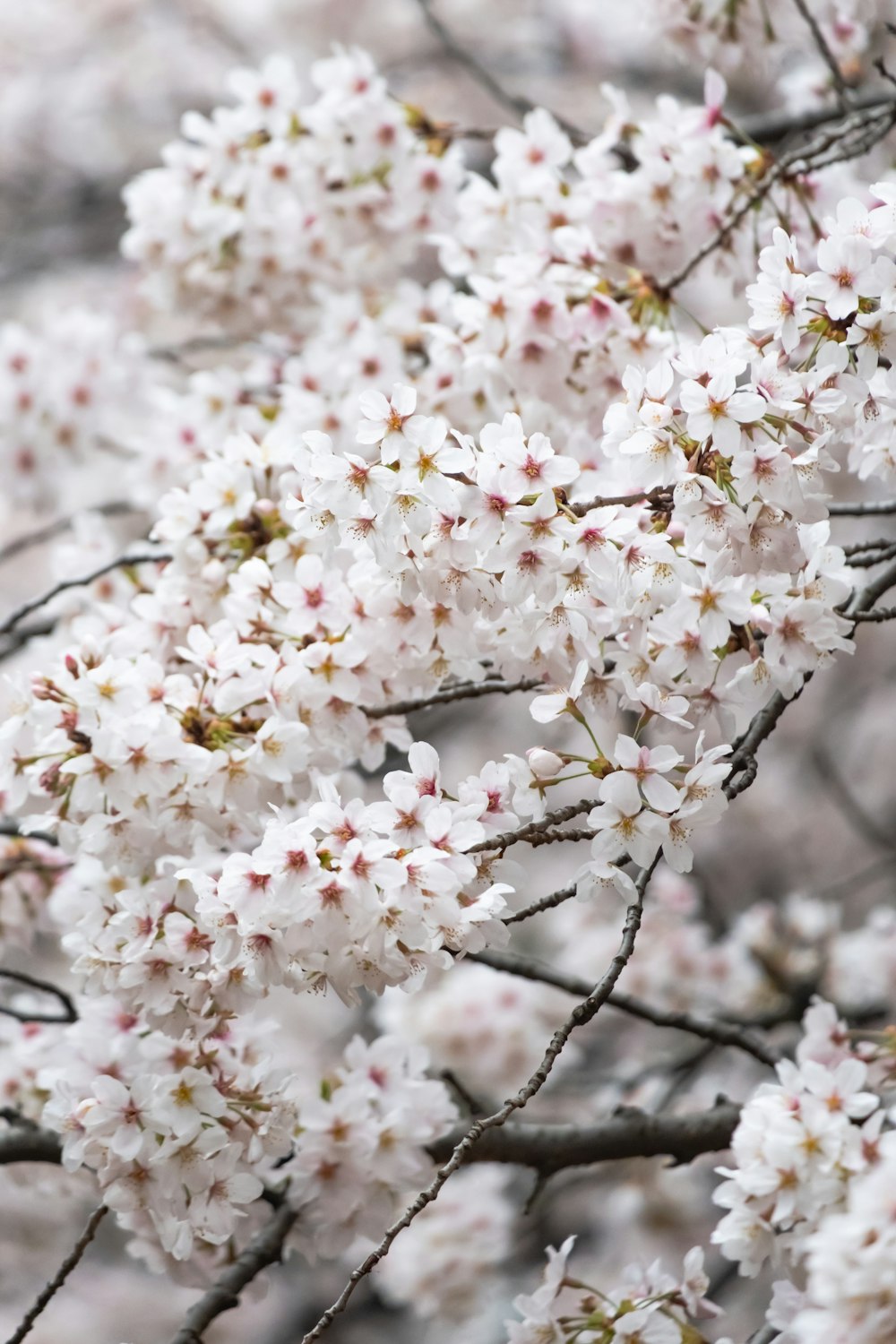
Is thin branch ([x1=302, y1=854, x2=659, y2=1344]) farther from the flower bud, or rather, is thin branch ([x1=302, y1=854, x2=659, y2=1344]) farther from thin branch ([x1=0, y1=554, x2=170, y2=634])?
thin branch ([x1=0, y1=554, x2=170, y2=634])

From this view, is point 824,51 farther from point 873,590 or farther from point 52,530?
point 52,530

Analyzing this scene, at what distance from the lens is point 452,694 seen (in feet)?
6.24

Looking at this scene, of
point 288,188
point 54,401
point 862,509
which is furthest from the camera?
point 54,401

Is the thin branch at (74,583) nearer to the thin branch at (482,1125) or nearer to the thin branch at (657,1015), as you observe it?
Answer: the thin branch at (657,1015)

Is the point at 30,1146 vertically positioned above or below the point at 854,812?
below

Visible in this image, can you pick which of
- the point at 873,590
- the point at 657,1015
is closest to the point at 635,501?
the point at 873,590

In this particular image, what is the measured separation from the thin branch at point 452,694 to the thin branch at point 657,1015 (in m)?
0.55

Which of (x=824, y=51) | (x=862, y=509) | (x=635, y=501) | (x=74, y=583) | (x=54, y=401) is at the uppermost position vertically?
(x=54, y=401)

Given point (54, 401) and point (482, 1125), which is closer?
point (482, 1125)

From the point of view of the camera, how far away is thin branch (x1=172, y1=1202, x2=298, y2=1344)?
6.78 ft

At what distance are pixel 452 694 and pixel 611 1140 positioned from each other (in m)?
0.95

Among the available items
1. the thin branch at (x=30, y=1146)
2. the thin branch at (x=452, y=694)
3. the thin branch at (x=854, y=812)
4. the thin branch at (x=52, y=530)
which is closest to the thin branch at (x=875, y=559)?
the thin branch at (x=452, y=694)

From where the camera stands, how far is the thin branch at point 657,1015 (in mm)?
2328

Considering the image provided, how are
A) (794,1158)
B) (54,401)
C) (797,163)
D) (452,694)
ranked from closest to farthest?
(794,1158) → (452,694) → (797,163) → (54,401)
